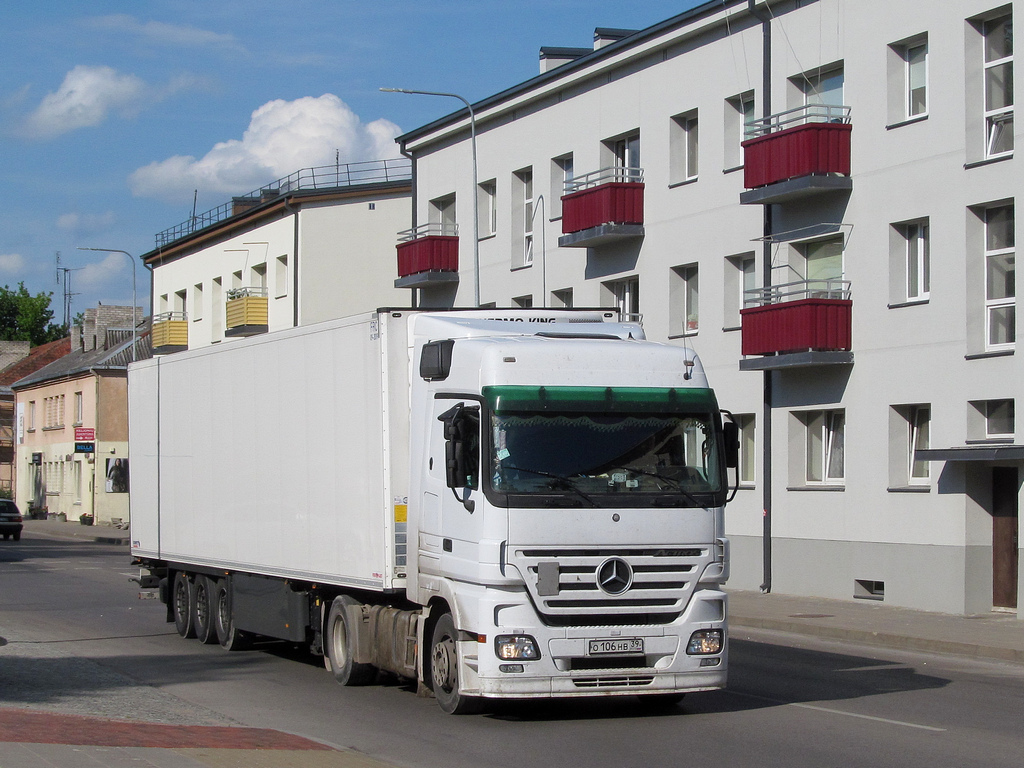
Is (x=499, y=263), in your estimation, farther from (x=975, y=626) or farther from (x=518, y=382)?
(x=518, y=382)

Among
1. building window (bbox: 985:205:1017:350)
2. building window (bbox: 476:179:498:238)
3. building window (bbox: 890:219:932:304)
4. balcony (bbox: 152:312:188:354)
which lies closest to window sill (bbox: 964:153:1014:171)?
building window (bbox: 985:205:1017:350)

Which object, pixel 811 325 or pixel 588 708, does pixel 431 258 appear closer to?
pixel 811 325

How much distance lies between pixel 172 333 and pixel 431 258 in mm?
21878

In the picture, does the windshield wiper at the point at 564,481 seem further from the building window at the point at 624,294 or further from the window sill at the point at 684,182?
the building window at the point at 624,294

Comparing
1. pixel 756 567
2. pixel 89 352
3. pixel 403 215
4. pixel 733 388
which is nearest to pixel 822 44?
pixel 733 388

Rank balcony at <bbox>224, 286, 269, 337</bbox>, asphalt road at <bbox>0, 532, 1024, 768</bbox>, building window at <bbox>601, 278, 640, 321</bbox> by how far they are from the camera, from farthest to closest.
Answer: balcony at <bbox>224, 286, 269, 337</bbox>
building window at <bbox>601, 278, 640, 321</bbox>
asphalt road at <bbox>0, 532, 1024, 768</bbox>

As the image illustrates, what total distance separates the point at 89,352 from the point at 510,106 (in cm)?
4820

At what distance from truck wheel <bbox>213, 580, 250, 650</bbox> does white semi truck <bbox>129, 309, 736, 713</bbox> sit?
7.54 ft

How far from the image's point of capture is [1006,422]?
2183 cm

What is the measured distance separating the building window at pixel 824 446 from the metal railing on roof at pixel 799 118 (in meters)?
5.32

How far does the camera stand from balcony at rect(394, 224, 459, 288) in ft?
124

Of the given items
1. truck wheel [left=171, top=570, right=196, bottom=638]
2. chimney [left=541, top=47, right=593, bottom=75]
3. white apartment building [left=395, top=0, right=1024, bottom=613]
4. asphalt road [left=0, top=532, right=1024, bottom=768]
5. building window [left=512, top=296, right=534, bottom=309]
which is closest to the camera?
asphalt road [left=0, top=532, right=1024, bottom=768]

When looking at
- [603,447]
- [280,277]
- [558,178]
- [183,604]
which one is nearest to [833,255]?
[558,178]

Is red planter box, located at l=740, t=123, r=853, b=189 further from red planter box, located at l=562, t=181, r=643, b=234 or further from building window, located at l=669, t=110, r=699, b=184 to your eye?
red planter box, located at l=562, t=181, r=643, b=234
